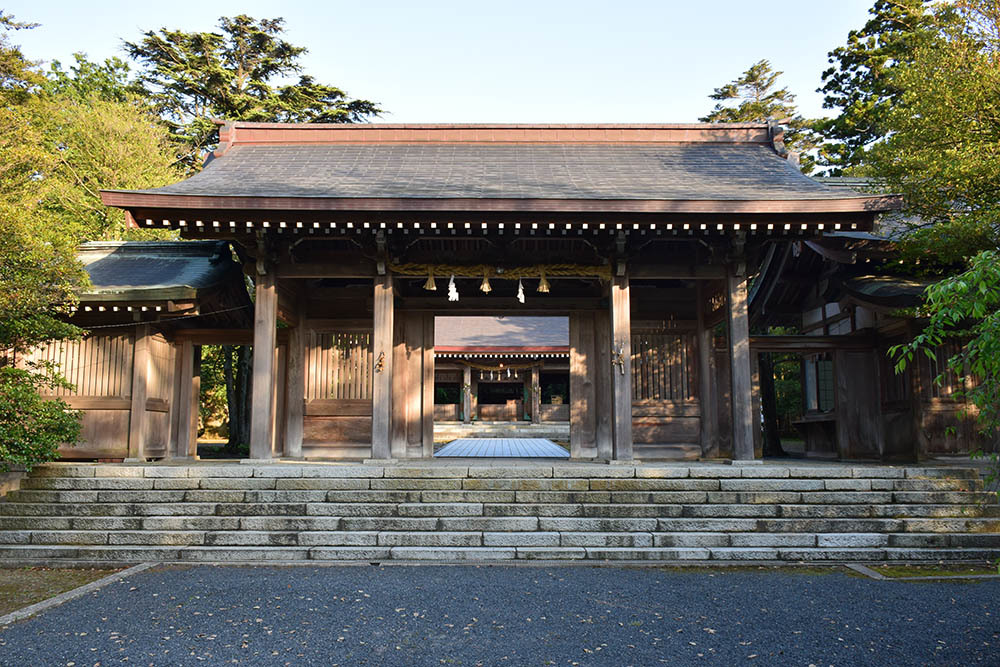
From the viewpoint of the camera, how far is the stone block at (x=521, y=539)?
6684mm

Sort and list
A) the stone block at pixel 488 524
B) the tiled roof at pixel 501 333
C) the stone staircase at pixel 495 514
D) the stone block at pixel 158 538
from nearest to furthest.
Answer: the stone staircase at pixel 495 514
the stone block at pixel 158 538
the stone block at pixel 488 524
the tiled roof at pixel 501 333

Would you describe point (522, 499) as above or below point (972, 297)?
below

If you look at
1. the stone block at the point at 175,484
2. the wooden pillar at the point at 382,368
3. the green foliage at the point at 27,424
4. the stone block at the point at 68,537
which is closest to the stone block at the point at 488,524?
the wooden pillar at the point at 382,368

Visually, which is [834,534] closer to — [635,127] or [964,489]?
[964,489]

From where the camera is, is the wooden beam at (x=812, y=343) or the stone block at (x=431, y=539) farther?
the wooden beam at (x=812, y=343)

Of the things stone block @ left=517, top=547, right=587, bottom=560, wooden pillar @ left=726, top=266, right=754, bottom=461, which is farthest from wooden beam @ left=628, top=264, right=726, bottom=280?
stone block @ left=517, top=547, right=587, bottom=560

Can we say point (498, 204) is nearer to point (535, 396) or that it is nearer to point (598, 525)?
point (598, 525)

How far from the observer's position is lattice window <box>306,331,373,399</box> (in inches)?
417

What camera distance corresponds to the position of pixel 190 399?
10750mm

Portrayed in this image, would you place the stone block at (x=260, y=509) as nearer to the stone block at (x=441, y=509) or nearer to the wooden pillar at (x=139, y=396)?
the stone block at (x=441, y=509)

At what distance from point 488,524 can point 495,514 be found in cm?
18

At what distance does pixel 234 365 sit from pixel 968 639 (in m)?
19.2

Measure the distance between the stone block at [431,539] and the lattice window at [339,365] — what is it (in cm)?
411

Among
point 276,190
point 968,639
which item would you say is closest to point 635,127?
point 276,190
